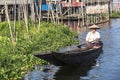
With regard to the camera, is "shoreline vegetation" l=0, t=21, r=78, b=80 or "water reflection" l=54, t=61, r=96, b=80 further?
"water reflection" l=54, t=61, r=96, b=80

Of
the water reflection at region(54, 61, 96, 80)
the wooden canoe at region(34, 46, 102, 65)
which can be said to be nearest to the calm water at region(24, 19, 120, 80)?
the water reflection at region(54, 61, 96, 80)

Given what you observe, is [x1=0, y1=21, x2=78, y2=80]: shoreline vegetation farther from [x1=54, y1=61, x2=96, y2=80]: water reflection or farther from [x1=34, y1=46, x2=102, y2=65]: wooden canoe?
A: [x1=54, y1=61, x2=96, y2=80]: water reflection

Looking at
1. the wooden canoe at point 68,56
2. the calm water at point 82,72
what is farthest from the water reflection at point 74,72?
the wooden canoe at point 68,56

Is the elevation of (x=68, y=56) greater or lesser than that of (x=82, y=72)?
greater

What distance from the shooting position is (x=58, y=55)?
13930 mm

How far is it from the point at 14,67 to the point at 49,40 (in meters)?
6.75

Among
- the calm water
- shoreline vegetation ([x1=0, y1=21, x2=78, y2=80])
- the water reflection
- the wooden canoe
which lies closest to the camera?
shoreline vegetation ([x1=0, y1=21, x2=78, y2=80])

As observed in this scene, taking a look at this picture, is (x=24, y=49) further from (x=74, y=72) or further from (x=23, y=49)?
(x=74, y=72)

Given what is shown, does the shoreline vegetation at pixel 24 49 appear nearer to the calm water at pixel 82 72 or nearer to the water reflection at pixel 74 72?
the calm water at pixel 82 72

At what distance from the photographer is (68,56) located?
1438cm

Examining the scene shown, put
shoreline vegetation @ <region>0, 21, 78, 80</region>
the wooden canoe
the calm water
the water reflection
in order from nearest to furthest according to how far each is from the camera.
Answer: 1. shoreline vegetation @ <region>0, 21, 78, 80</region>
2. the wooden canoe
3. the calm water
4. the water reflection

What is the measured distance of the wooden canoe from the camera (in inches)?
537

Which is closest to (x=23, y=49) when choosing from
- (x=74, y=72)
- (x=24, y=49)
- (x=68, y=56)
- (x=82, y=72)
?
(x=24, y=49)

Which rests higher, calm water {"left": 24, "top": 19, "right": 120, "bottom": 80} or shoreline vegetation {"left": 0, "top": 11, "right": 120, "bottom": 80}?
shoreline vegetation {"left": 0, "top": 11, "right": 120, "bottom": 80}
